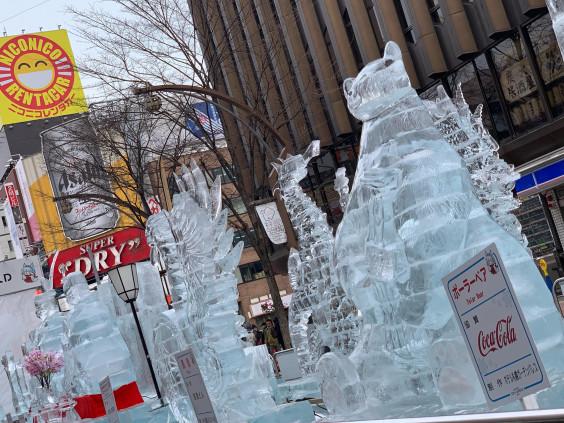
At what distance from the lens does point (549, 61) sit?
14.8 metres

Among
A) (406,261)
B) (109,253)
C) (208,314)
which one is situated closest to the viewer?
(406,261)

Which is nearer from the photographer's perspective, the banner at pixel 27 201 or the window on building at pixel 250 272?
the banner at pixel 27 201

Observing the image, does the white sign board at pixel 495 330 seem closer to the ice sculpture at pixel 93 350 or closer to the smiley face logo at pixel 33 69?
the ice sculpture at pixel 93 350

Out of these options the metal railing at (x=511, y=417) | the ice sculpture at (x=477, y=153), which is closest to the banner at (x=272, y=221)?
the ice sculpture at (x=477, y=153)

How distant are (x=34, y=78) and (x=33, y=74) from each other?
0.34 metres

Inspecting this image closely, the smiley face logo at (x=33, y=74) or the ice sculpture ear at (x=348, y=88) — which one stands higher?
the smiley face logo at (x=33, y=74)

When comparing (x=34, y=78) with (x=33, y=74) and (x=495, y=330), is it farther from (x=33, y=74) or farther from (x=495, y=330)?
(x=495, y=330)

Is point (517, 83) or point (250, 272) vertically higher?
point (517, 83)

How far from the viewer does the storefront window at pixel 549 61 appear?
1448 cm

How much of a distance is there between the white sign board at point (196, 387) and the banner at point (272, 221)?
9.11m

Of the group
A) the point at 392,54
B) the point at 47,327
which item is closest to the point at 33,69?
the point at 47,327

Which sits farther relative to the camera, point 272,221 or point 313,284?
point 272,221

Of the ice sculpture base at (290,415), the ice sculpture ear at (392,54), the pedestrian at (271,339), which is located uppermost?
the ice sculpture ear at (392,54)

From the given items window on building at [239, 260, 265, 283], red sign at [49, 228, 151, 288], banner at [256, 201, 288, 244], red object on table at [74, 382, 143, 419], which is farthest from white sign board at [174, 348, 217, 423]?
window on building at [239, 260, 265, 283]
